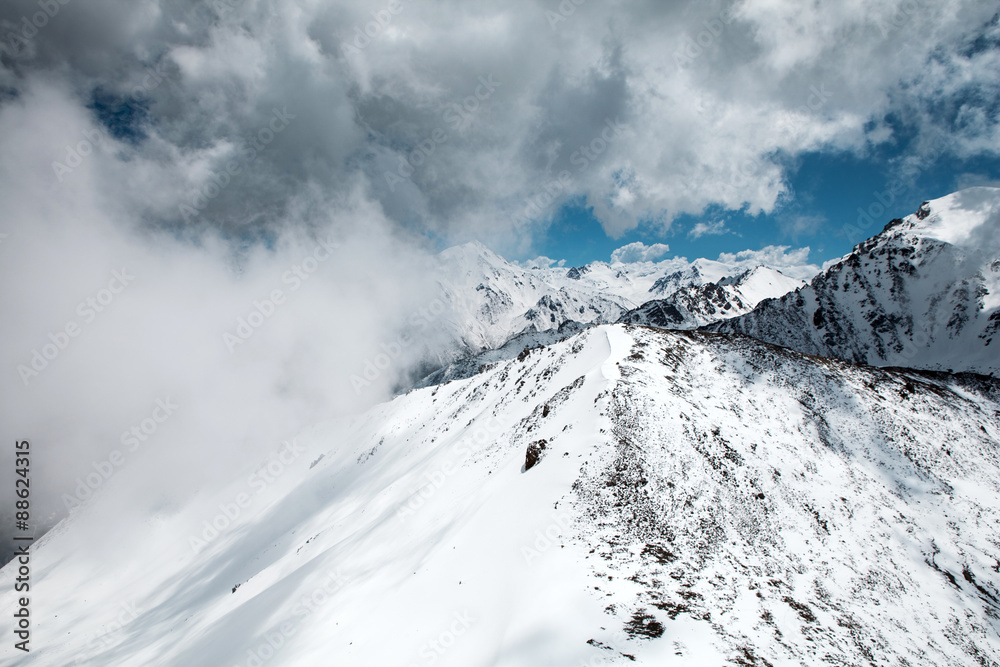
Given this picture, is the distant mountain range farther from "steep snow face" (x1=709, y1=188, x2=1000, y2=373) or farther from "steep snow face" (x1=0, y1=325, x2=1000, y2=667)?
"steep snow face" (x1=709, y1=188, x2=1000, y2=373)

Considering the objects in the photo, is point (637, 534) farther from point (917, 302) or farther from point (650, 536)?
point (917, 302)

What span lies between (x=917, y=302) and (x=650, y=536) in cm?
23719

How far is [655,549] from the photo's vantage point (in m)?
16.0

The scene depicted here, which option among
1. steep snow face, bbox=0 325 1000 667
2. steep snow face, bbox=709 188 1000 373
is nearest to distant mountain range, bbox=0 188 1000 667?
steep snow face, bbox=0 325 1000 667

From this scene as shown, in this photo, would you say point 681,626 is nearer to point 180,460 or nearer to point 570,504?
point 570,504

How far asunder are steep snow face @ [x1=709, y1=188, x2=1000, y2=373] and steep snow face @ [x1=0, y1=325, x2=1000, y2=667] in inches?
6491

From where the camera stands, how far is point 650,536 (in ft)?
54.9

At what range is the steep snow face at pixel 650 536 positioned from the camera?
13047 millimetres

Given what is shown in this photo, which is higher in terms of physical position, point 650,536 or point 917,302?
point 917,302

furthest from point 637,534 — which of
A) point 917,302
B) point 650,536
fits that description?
point 917,302

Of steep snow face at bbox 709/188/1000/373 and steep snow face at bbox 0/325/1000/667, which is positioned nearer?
steep snow face at bbox 0/325/1000/667

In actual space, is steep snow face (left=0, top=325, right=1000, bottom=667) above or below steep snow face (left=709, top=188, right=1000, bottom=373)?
below

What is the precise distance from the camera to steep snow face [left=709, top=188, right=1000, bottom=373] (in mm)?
149000

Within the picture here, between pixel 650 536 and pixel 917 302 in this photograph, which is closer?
pixel 650 536
